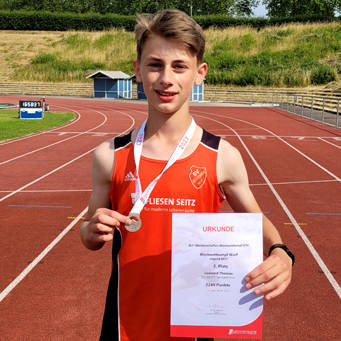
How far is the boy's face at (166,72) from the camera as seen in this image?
1744mm

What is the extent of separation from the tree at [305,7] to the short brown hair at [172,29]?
66585 millimetres

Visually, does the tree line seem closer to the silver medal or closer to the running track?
the running track

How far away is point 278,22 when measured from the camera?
57.2 m

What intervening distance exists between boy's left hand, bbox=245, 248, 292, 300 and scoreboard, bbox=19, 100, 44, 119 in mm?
22164

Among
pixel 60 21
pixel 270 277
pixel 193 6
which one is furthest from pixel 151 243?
pixel 193 6

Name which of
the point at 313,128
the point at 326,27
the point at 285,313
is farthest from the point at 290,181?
the point at 326,27

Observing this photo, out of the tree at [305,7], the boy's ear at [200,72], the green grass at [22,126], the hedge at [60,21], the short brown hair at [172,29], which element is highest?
the tree at [305,7]

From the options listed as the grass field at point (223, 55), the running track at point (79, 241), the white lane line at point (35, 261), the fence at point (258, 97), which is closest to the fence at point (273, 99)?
the fence at point (258, 97)

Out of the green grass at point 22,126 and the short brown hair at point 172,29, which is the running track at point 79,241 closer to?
the green grass at point 22,126

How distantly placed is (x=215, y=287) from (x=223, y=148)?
603 millimetres

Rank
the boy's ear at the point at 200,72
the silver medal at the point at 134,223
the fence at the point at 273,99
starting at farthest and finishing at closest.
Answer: the fence at the point at 273,99 < the boy's ear at the point at 200,72 < the silver medal at the point at 134,223

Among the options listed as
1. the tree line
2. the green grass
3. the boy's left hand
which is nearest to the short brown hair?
the boy's left hand

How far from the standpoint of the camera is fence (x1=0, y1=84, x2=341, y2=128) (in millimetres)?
24812

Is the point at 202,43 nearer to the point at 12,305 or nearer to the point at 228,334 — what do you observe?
the point at 228,334
